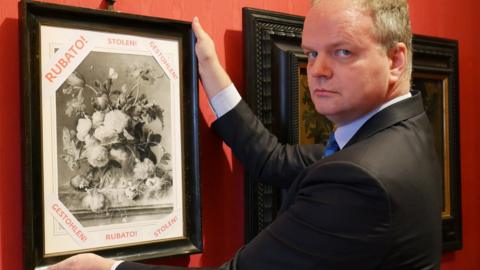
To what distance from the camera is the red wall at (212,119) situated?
119cm

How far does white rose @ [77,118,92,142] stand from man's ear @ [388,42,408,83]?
661 mm

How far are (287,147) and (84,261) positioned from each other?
2.08ft

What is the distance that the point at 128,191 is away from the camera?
4.40 feet

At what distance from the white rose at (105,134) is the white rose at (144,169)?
0.09 meters

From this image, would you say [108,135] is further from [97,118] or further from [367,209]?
[367,209]

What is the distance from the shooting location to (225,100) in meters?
1.46

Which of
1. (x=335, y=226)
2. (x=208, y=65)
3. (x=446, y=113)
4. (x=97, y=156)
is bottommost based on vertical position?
(x=335, y=226)

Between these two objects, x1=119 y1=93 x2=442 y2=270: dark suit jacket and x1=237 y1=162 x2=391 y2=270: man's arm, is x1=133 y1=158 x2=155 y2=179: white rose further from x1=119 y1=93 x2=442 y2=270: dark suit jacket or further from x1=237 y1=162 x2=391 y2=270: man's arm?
x1=237 y1=162 x2=391 y2=270: man's arm

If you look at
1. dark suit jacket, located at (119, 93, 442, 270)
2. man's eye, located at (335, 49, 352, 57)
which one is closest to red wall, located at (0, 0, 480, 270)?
dark suit jacket, located at (119, 93, 442, 270)

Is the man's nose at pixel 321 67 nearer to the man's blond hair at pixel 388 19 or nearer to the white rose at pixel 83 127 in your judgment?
the man's blond hair at pixel 388 19

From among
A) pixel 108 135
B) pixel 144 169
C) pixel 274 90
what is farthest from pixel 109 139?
pixel 274 90

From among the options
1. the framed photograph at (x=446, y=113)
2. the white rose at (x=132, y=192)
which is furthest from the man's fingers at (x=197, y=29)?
the framed photograph at (x=446, y=113)

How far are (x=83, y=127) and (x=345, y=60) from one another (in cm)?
59

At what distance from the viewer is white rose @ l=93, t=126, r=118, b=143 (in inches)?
50.8
